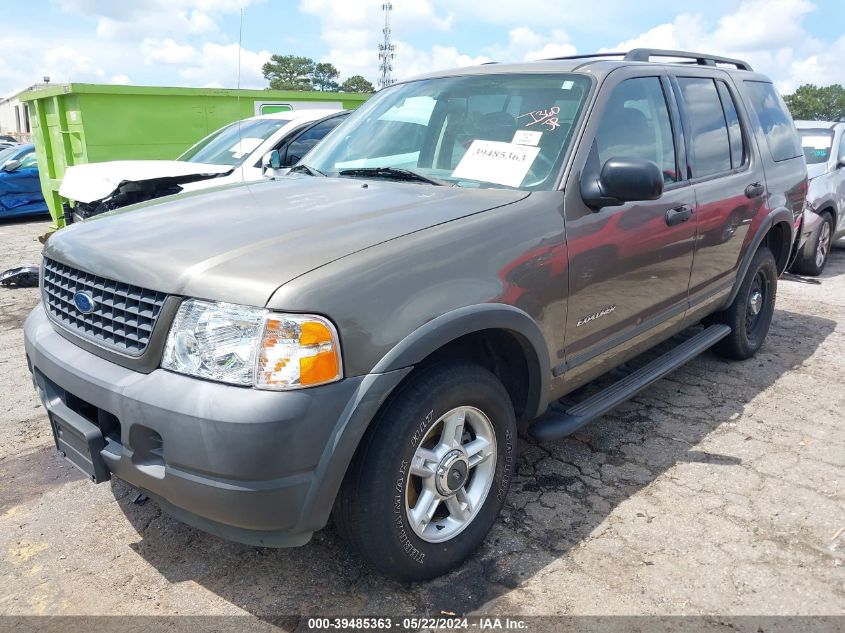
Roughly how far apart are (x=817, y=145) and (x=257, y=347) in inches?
332

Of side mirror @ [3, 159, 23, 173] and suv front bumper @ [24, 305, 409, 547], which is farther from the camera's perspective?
side mirror @ [3, 159, 23, 173]

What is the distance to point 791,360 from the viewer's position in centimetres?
505

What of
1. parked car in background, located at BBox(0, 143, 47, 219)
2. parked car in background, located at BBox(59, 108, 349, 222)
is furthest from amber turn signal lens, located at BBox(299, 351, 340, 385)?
parked car in background, located at BBox(0, 143, 47, 219)

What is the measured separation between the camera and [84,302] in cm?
250

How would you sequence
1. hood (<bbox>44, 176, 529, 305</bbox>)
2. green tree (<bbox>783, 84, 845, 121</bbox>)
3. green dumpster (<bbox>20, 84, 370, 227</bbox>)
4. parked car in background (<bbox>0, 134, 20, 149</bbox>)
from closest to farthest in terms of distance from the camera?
hood (<bbox>44, 176, 529, 305</bbox>) < green dumpster (<bbox>20, 84, 370, 227</bbox>) < parked car in background (<bbox>0, 134, 20, 149</bbox>) < green tree (<bbox>783, 84, 845, 121</bbox>)

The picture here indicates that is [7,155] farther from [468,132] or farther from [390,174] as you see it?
[468,132]

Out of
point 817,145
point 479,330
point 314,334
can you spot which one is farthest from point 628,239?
point 817,145

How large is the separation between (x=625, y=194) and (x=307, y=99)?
880 cm

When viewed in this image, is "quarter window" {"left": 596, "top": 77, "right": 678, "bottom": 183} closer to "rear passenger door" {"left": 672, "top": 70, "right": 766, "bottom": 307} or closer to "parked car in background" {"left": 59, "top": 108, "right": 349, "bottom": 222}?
"rear passenger door" {"left": 672, "top": 70, "right": 766, "bottom": 307}

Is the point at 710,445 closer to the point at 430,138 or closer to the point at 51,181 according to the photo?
the point at 430,138

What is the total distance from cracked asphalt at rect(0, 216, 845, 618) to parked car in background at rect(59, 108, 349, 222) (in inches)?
94.3

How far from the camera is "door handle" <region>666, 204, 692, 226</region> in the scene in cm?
350

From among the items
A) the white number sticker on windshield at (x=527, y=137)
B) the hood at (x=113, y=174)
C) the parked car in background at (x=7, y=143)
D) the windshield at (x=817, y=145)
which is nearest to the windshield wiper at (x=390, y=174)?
the white number sticker on windshield at (x=527, y=137)

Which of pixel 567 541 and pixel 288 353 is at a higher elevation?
pixel 288 353
